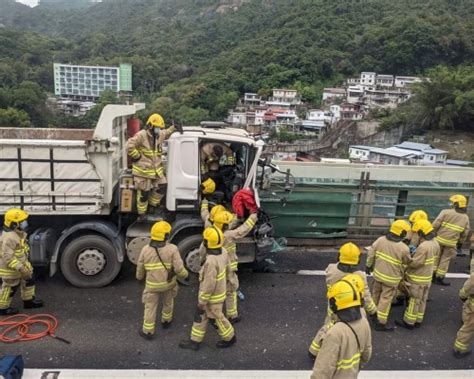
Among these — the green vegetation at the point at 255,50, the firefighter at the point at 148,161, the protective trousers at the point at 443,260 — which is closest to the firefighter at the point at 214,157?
the firefighter at the point at 148,161

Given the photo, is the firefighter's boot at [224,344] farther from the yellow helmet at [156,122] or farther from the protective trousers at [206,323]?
the yellow helmet at [156,122]

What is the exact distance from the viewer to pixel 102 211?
6.01 metres

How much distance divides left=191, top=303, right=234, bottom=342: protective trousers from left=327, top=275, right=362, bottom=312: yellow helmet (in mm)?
1829

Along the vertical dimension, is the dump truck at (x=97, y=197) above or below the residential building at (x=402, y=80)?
below

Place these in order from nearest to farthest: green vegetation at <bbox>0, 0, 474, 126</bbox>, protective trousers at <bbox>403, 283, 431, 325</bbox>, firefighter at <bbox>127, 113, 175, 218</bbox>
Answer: protective trousers at <bbox>403, 283, 431, 325</bbox>, firefighter at <bbox>127, 113, 175, 218</bbox>, green vegetation at <bbox>0, 0, 474, 126</bbox>

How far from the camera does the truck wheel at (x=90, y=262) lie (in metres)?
5.92

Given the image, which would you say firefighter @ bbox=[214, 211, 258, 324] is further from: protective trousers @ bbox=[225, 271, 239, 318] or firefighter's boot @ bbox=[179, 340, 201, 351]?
firefighter's boot @ bbox=[179, 340, 201, 351]

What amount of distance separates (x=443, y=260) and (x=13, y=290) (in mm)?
6093

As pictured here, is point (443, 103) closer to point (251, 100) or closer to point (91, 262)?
point (251, 100)

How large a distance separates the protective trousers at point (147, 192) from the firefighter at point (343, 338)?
3722mm

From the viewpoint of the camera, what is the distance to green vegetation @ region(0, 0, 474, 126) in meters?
88.2

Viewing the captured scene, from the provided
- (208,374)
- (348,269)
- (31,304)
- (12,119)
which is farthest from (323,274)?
(12,119)

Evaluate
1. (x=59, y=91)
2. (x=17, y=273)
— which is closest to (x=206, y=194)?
(x=17, y=273)

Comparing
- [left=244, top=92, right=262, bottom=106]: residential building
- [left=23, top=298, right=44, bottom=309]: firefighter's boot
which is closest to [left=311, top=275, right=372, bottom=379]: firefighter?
[left=23, top=298, right=44, bottom=309]: firefighter's boot
